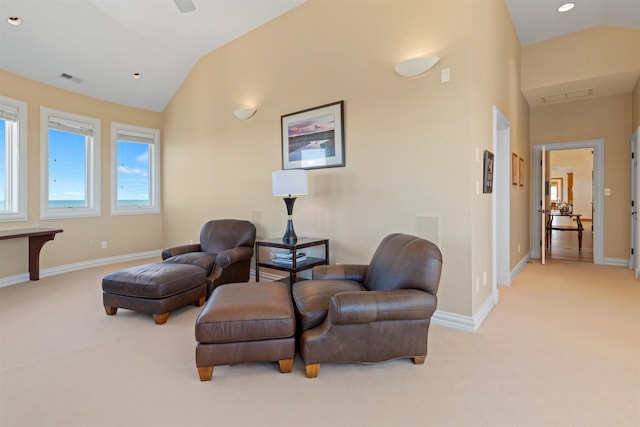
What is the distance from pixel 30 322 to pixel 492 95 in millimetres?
4919

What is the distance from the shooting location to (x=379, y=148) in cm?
315

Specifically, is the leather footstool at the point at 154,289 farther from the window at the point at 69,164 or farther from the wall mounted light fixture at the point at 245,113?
the window at the point at 69,164

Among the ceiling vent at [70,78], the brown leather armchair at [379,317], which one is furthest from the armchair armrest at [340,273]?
the ceiling vent at [70,78]

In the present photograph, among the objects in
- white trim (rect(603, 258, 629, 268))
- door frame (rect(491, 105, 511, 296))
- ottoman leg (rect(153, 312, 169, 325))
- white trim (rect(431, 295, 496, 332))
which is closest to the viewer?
white trim (rect(431, 295, 496, 332))

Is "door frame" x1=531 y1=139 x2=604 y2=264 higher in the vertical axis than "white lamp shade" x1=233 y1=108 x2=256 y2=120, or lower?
lower

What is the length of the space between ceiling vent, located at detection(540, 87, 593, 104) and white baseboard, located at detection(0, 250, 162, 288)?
24.6 feet

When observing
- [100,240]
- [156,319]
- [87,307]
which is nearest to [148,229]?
[100,240]

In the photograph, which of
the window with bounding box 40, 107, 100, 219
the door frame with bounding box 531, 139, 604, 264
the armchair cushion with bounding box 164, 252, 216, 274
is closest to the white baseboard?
the window with bounding box 40, 107, 100, 219

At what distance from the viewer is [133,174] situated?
19.1 feet

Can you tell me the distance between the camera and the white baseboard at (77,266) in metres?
4.17

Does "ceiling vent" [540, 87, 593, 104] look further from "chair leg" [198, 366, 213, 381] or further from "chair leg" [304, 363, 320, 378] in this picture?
"chair leg" [198, 366, 213, 381]

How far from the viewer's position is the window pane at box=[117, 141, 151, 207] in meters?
5.66

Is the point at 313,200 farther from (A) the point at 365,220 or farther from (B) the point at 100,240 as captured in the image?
(B) the point at 100,240

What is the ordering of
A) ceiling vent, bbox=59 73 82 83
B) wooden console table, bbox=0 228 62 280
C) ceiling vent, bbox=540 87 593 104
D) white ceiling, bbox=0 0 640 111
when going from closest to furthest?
white ceiling, bbox=0 0 640 111 < wooden console table, bbox=0 228 62 280 < ceiling vent, bbox=59 73 82 83 < ceiling vent, bbox=540 87 593 104
